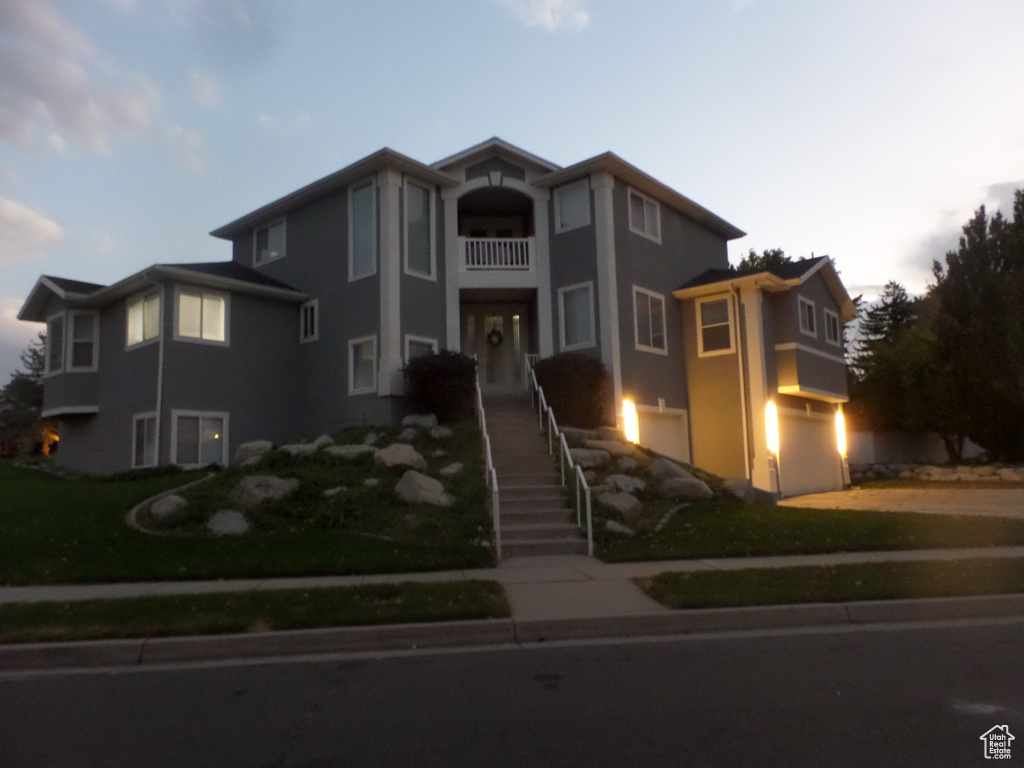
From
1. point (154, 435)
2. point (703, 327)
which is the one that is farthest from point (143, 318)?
point (703, 327)

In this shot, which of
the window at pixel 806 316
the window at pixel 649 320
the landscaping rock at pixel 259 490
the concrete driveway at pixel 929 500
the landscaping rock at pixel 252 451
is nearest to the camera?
the landscaping rock at pixel 259 490

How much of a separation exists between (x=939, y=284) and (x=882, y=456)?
22.5 feet

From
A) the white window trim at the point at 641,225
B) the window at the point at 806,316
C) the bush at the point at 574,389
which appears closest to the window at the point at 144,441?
the bush at the point at 574,389

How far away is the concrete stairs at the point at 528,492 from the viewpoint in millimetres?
11828

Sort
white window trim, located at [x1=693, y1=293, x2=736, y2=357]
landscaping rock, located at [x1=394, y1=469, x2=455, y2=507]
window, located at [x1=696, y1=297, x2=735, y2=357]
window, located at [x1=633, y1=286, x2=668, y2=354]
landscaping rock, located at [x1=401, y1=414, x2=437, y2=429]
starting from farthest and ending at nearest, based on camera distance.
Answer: window, located at [x1=696, y1=297, x2=735, y2=357], white window trim, located at [x1=693, y1=293, x2=736, y2=357], window, located at [x1=633, y1=286, x2=668, y2=354], landscaping rock, located at [x1=401, y1=414, x2=437, y2=429], landscaping rock, located at [x1=394, y1=469, x2=455, y2=507]

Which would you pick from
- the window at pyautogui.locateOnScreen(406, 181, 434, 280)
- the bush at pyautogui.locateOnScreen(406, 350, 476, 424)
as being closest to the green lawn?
the bush at pyautogui.locateOnScreen(406, 350, 476, 424)

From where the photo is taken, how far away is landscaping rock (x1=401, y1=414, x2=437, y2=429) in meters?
17.2

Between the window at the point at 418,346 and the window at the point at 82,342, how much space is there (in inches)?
353

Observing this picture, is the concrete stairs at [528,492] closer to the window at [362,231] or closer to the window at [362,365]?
the window at [362,365]

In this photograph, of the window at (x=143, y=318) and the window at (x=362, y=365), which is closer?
the window at (x=362, y=365)

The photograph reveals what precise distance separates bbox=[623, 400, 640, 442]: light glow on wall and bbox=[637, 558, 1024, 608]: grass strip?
909cm

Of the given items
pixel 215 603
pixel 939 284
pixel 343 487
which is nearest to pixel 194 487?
pixel 343 487

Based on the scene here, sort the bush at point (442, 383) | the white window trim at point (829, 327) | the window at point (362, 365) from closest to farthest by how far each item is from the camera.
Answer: the bush at point (442, 383)
the window at point (362, 365)
the white window trim at point (829, 327)

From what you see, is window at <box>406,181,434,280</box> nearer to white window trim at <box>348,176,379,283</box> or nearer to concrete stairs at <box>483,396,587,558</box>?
white window trim at <box>348,176,379,283</box>
